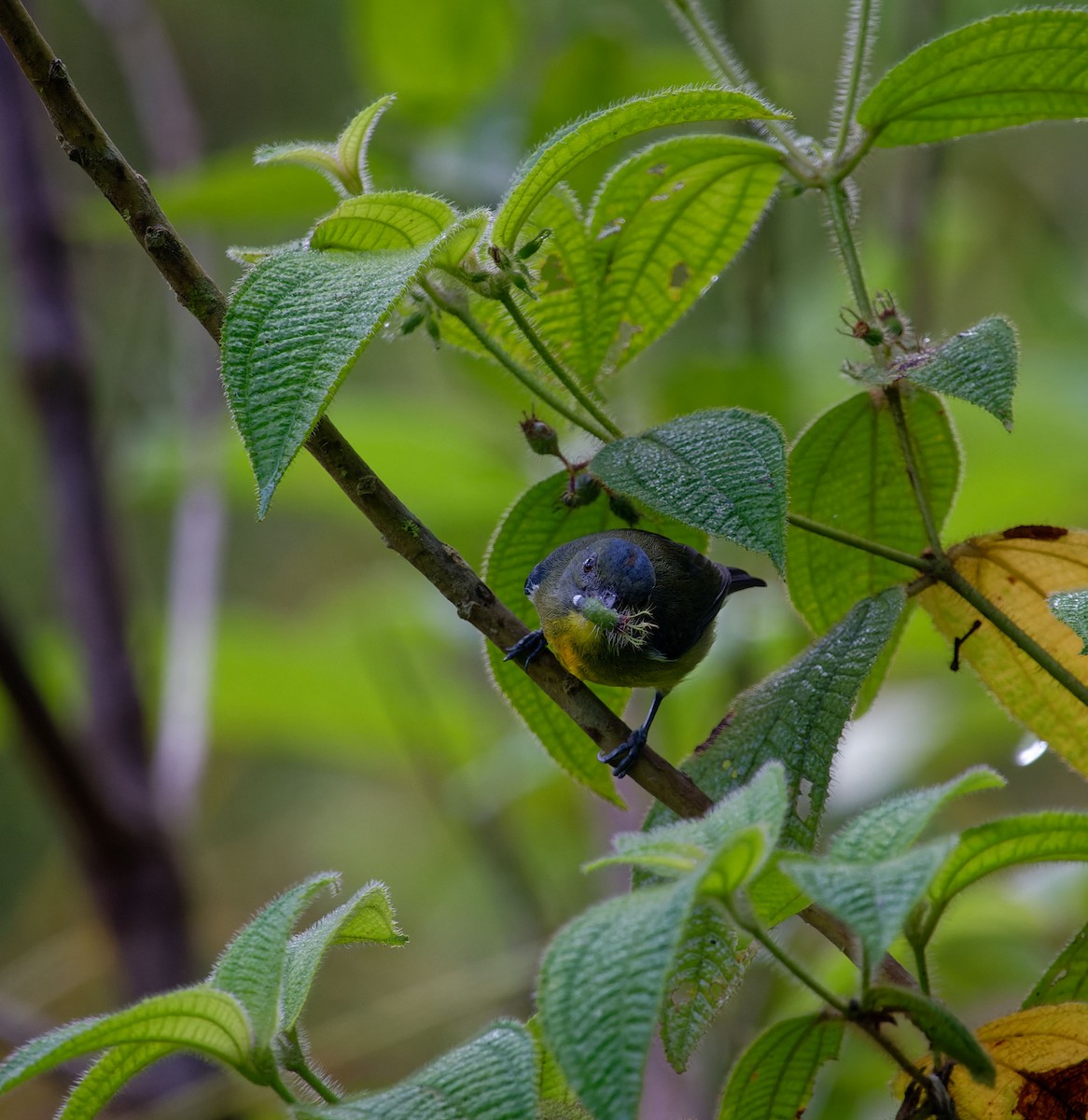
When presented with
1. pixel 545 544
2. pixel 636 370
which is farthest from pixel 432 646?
pixel 545 544

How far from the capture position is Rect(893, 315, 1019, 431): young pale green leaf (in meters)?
1.03

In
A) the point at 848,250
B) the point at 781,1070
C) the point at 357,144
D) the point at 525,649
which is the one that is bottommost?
the point at 781,1070

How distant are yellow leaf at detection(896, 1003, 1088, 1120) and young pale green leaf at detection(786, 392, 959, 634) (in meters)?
0.52

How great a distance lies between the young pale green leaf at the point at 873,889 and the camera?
27.6 inches

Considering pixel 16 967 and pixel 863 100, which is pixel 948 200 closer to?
pixel 863 100

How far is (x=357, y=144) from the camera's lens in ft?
3.93

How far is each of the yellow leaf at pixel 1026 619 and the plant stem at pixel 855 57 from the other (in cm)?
45

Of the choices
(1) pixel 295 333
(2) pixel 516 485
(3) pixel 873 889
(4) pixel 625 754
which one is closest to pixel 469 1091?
(3) pixel 873 889

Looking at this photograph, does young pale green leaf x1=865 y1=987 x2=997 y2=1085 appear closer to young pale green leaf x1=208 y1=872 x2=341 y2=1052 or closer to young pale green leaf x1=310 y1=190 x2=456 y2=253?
young pale green leaf x1=208 y1=872 x2=341 y2=1052

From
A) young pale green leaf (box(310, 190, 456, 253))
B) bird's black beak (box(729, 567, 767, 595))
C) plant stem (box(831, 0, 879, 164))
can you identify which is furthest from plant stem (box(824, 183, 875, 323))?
bird's black beak (box(729, 567, 767, 595))

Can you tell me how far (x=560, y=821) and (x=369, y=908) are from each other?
257 cm

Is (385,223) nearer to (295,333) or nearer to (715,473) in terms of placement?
(295,333)

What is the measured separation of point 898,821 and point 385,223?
64cm

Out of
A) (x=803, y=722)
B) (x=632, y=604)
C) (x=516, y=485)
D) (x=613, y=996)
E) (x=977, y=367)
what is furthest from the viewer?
(x=516, y=485)
